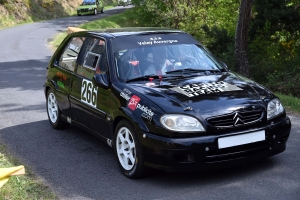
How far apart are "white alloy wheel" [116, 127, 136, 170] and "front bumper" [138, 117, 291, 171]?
31 cm

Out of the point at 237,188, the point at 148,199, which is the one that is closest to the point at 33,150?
the point at 148,199

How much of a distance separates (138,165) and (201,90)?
3.57 ft

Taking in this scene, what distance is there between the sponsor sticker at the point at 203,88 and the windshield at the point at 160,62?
53cm

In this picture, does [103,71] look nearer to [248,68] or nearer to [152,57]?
[152,57]

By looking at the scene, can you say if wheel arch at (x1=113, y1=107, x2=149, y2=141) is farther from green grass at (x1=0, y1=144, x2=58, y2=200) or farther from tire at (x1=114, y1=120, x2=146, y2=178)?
green grass at (x1=0, y1=144, x2=58, y2=200)

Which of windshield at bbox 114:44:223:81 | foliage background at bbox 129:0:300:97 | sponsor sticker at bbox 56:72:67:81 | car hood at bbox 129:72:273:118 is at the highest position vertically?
windshield at bbox 114:44:223:81

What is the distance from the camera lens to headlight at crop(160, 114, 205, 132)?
5.34 meters

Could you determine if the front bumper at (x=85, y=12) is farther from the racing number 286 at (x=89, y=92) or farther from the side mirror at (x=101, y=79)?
the side mirror at (x=101, y=79)

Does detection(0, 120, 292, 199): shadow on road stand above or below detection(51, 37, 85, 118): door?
below

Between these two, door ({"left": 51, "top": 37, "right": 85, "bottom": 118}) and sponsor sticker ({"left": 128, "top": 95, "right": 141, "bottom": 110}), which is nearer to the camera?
sponsor sticker ({"left": 128, "top": 95, "right": 141, "bottom": 110})

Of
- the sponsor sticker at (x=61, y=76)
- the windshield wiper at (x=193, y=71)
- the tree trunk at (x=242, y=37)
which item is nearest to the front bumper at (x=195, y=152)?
the windshield wiper at (x=193, y=71)

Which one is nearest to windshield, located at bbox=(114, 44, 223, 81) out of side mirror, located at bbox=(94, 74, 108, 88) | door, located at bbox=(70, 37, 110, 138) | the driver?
the driver

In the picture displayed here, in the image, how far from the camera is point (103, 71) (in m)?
6.59

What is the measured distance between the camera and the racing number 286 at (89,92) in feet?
21.8
